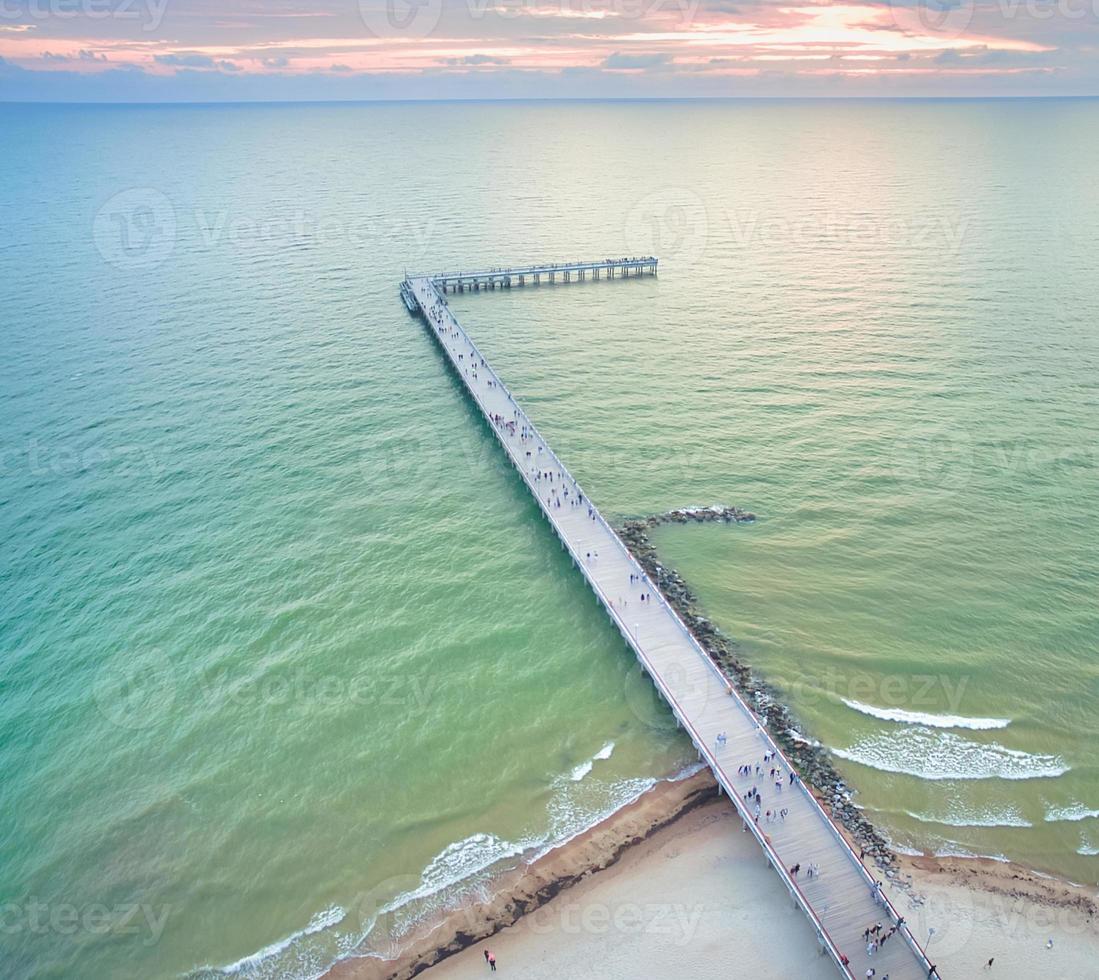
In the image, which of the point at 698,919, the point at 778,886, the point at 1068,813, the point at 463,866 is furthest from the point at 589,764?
the point at 1068,813

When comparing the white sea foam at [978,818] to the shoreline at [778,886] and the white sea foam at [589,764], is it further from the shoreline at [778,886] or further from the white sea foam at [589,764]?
the white sea foam at [589,764]

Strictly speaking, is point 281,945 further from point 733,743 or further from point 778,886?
point 733,743

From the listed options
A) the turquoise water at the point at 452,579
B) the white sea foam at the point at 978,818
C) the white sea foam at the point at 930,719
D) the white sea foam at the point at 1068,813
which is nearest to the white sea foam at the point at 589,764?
the turquoise water at the point at 452,579

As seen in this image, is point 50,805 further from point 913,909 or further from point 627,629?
point 913,909

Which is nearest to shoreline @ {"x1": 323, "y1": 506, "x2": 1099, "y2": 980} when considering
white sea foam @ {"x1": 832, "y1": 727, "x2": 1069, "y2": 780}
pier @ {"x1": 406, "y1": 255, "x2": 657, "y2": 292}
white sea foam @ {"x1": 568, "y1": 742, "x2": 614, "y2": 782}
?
white sea foam @ {"x1": 832, "y1": 727, "x2": 1069, "y2": 780}

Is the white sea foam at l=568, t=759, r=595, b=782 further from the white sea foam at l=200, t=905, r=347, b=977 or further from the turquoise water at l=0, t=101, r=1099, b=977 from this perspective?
the white sea foam at l=200, t=905, r=347, b=977

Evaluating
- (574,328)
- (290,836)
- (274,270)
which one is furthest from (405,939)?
(274,270)
